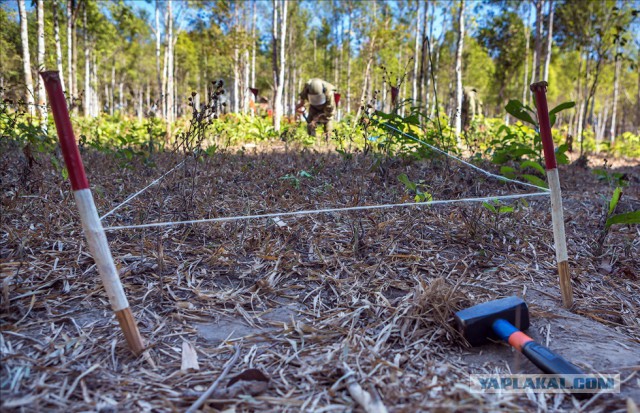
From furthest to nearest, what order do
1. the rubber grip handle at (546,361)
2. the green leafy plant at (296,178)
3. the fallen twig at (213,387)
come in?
the green leafy plant at (296,178) → the rubber grip handle at (546,361) → the fallen twig at (213,387)

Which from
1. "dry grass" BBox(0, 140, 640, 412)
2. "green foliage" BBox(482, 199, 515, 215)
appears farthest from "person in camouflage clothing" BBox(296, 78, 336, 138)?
"green foliage" BBox(482, 199, 515, 215)

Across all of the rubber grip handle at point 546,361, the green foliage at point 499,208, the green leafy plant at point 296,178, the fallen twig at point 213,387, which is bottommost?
the fallen twig at point 213,387

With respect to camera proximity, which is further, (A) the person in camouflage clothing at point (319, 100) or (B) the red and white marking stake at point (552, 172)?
(A) the person in camouflage clothing at point (319, 100)

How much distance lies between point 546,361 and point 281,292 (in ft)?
3.49

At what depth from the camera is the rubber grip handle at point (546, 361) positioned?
123cm

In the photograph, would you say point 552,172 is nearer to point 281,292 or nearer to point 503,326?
point 503,326

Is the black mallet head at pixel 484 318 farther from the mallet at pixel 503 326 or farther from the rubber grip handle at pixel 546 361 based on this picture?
the rubber grip handle at pixel 546 361

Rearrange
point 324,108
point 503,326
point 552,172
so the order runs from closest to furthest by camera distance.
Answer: point 503,326
point 552,172
point 324,108

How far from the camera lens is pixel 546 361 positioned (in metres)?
1.24

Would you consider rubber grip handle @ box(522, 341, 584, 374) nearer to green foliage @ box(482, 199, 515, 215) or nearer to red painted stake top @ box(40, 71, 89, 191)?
green foliage @ box(482, 199, 515, 215)

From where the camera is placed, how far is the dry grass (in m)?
1.20

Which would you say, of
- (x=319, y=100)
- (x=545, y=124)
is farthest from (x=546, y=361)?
(x=319, y=100)

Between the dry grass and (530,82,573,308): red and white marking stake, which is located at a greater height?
(530,82,573,308): red and white marking stake

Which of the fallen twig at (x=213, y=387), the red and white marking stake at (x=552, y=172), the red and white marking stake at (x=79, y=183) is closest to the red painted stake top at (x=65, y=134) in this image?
the red and white marking stake at (x=79, y=183)
